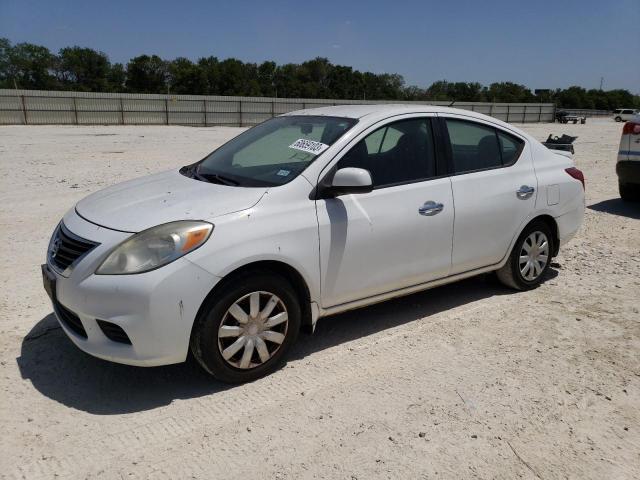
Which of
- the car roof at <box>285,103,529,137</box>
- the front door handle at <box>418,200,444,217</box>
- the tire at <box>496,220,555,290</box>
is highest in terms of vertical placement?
the car roof at <box>285,103,529,137</box>

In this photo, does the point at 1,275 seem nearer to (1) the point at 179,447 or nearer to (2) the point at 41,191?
(1) the point at 179,447

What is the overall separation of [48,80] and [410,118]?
88872 millimetres

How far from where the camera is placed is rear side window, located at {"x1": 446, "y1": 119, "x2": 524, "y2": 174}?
14.4ft

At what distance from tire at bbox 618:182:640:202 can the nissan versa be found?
4.92 meters

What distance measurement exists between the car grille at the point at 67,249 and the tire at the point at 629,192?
28.1 ft

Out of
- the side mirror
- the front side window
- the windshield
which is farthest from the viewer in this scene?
the front side window

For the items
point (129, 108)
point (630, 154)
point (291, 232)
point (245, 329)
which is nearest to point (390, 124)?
point (291, 232)

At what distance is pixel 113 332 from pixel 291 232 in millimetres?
1172

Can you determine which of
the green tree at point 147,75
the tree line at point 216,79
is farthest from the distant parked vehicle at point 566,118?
the green tree at point 147,75

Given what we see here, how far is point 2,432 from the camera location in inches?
115

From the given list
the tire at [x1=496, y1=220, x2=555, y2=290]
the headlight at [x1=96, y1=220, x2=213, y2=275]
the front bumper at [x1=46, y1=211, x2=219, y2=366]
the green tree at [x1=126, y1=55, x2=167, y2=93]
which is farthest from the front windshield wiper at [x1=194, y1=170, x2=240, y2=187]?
the green tree at [x1=126, y1=55, x2=167, y2=93]

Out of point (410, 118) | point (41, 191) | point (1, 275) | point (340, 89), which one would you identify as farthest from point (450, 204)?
point (340, 89)

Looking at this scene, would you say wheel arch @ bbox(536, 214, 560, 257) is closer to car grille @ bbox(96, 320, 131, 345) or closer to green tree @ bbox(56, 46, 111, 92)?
car grille @ bbox(96, 320, 131, 345)

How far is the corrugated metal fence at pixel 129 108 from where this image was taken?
32.2 metres
